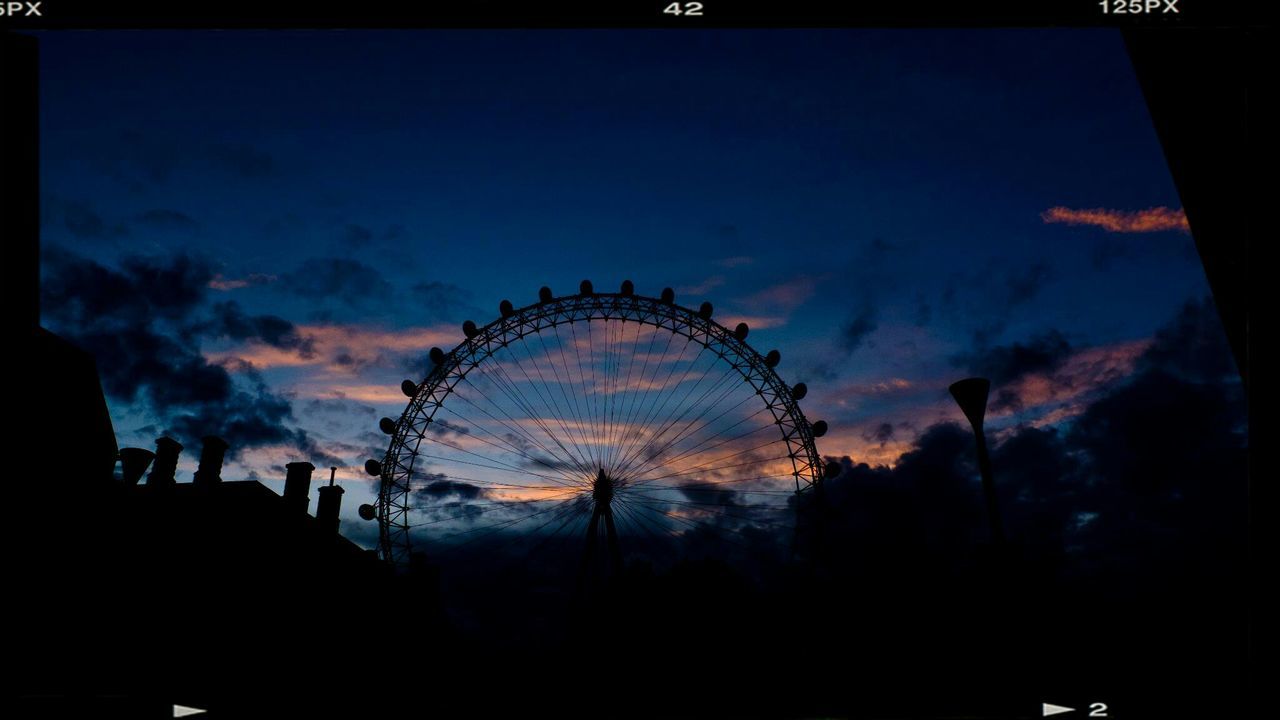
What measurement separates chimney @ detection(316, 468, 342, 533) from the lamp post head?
99.4 ft

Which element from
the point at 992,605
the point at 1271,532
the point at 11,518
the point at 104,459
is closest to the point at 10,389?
the point at 11,518

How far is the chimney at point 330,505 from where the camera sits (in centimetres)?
3294

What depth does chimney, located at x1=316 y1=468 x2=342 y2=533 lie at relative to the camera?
32938 mm

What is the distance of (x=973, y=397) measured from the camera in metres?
7.78

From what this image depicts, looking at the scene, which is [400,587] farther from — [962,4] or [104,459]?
[962,4]

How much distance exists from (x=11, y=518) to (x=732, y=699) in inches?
92.3

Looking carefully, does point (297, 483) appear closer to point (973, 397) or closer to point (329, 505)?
point (329, 505)

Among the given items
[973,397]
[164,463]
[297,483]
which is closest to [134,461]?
[164,463]

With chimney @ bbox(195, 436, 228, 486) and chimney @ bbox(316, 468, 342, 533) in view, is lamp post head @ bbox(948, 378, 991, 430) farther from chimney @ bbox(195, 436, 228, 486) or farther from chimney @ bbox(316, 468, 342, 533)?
chimney @ bbox(316, 468, 342, 533)

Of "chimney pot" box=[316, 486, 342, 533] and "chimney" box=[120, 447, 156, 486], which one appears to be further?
"chimney pot" box=[316, 486, 342, 533]

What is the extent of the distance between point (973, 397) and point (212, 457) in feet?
85.4

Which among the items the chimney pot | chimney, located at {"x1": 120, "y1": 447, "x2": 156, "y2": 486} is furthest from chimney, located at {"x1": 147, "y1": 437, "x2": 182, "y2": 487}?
the chimney pot

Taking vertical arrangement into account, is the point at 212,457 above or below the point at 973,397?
above

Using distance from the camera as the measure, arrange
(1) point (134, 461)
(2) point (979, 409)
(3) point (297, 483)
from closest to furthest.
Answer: (2) point (979, 409)
(1) point (134, 461)
(3) point (297, 483)
